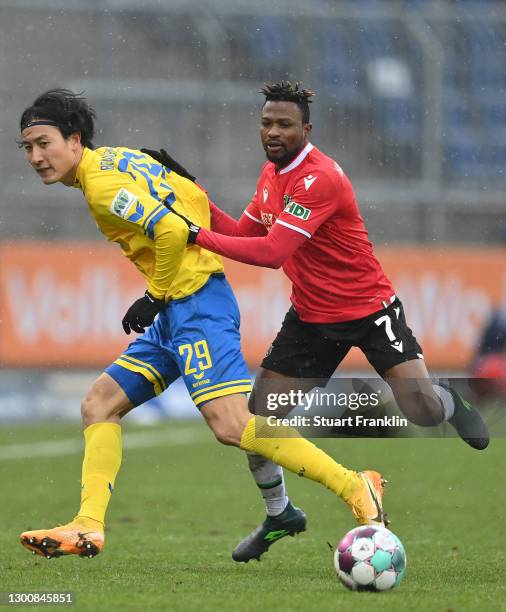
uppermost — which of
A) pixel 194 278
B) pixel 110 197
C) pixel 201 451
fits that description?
pixel 110 197

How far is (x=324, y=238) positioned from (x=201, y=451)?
244 inches

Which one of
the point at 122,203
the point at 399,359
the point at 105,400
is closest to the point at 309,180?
the point at 122,203

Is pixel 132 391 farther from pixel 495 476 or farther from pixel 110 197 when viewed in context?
pixel 495 476

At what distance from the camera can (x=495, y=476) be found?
34.8 ft

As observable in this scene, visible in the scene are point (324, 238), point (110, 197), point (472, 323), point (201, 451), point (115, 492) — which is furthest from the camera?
point (472, 323)

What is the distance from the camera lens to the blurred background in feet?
47.2

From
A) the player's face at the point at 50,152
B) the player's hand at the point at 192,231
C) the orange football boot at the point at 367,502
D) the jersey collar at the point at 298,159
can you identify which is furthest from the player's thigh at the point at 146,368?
the orange football boot at the point at 367,502

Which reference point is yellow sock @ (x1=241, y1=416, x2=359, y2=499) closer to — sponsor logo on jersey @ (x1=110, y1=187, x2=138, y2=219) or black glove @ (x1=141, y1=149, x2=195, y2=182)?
sponsor logo on jersey @ (x1=110, y1=187, x2=138, y2=219)

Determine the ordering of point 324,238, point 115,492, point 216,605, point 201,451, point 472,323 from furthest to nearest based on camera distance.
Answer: point 472,323
point 201,451
point 115,492
point 324,238
point 216,605

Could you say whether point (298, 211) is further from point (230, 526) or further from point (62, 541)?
point (230, 526)

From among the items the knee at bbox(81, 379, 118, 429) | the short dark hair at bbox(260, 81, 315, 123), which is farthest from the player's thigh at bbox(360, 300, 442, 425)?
the knee at bbox(81, 379, 118, 429)

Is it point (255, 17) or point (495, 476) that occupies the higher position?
point (255, 17)

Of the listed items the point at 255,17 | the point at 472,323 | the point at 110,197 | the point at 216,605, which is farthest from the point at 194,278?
the point at 255,17

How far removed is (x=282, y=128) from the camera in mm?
6266
